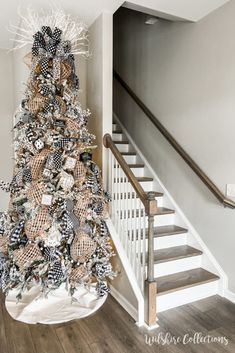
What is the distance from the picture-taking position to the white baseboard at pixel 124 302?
2374 millimetres

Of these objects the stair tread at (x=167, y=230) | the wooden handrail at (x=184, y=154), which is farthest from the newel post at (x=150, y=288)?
the wooden handrail at (x=184, y=154)

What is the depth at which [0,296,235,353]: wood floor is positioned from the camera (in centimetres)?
200

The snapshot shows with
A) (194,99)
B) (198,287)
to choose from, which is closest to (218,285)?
(198,287)

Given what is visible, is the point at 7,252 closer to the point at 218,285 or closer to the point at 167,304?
the point at 167,304

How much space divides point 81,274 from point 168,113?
219 centimetres

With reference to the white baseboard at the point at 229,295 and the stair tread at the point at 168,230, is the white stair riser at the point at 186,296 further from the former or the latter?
the stair tread at the point at 168,230

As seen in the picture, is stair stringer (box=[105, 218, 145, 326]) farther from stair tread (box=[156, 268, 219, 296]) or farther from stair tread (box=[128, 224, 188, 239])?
stair tread (box=[128, 224, 188, 239])

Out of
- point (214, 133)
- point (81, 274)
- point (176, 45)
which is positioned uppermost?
point (176, 45)

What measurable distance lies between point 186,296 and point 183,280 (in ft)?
0.47

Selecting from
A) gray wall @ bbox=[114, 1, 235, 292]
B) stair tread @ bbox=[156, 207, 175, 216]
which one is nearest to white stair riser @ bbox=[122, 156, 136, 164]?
gray wall @ bbox=[114, 1, 235, 292]

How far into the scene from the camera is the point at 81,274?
2.33 meters

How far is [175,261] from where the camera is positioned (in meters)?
2.81

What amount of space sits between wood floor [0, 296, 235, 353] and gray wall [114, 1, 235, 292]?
1.63 ft

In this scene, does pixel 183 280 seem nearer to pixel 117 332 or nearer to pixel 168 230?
pixel 168 230
